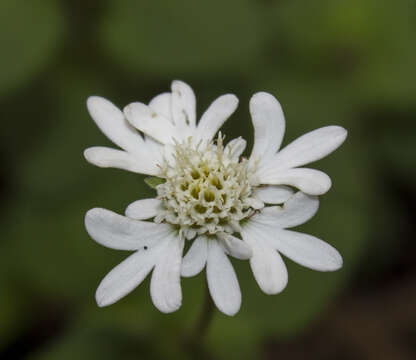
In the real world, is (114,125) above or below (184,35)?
below

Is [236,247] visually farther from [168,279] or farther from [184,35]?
[184,35]

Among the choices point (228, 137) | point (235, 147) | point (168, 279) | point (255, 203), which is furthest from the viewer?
point (228, 137)

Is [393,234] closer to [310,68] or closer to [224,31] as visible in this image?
[310,68]

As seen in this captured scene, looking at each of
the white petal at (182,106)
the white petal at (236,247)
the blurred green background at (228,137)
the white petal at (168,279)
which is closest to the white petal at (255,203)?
the white petal at (236,247)

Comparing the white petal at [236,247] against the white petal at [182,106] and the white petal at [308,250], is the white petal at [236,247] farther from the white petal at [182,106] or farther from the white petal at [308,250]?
the white petal at [182,106]

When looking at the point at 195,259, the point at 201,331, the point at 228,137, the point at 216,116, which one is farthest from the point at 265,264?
the point at 228,137

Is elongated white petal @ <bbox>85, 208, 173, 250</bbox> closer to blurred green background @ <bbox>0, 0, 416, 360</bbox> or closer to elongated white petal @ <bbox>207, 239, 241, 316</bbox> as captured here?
elongated white petal @ <bbox>207, 239, 241, 316</bbox>
